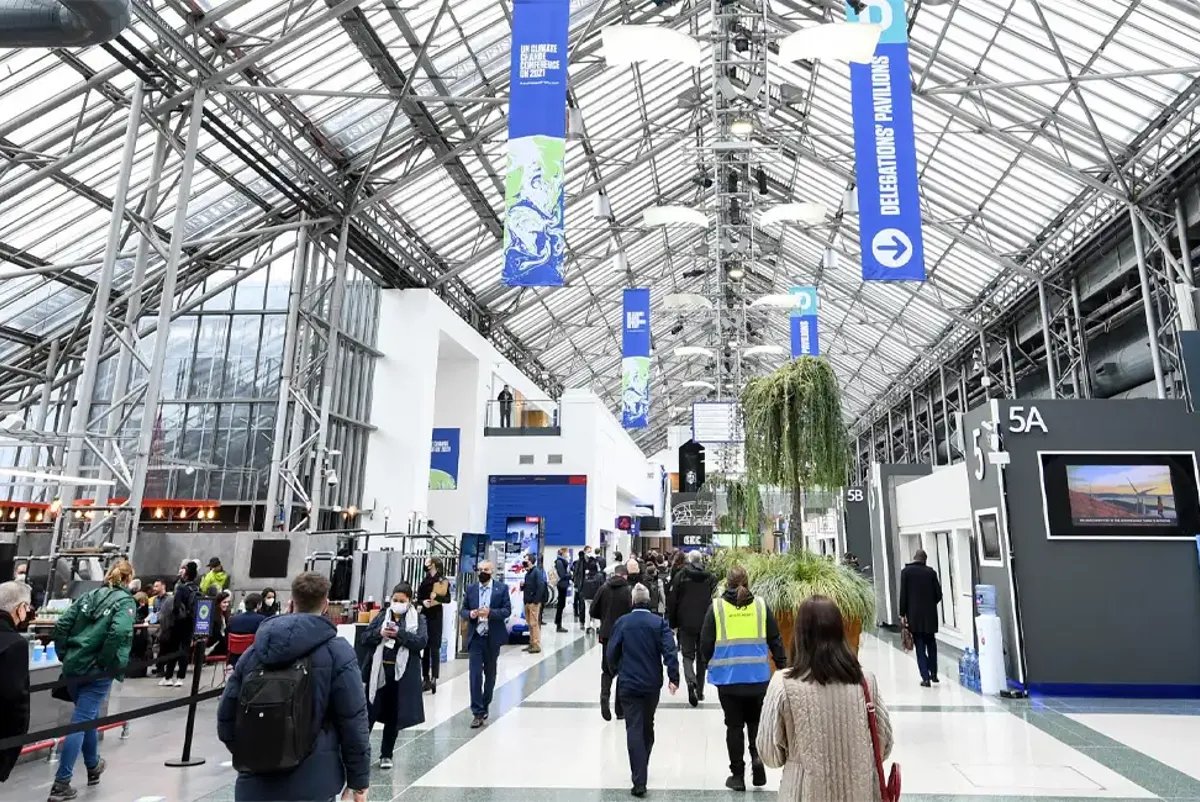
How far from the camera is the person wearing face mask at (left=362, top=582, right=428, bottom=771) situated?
472cm

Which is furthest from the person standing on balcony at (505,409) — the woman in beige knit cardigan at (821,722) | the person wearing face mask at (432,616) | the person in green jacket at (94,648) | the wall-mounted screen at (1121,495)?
the woman in beige knit cardigan at (821,722)

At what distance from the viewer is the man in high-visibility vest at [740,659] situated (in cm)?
439

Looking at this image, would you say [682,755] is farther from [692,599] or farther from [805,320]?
[805,320]

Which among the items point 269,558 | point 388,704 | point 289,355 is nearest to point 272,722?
point 388,704

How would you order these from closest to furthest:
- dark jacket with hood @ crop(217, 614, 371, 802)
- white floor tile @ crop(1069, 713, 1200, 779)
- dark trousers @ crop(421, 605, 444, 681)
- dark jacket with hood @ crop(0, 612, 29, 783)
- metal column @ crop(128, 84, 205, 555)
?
dark jacket with hood @ crop(217, 614, 371, 802) → dark jacket with hood @ crop(0, 612, 29, 783) → white floor tile @ crop(1069, 713, 1200, 779) → dark trousers @ crop(421, 605, 444, 681) → metal column @ crop(128, 84, 205, 555)

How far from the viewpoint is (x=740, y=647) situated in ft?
14.5

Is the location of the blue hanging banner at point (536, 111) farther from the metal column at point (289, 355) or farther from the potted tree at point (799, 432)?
the metal column at point (289, 355)

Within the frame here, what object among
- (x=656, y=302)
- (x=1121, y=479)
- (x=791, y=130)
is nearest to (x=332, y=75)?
(x=791, y=130)

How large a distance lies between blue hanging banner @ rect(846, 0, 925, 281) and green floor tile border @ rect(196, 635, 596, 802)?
19.6 feet

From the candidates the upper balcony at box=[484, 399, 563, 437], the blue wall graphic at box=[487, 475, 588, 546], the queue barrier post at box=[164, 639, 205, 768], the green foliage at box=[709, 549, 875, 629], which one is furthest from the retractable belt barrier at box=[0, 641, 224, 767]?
the upper balcony at box=[484, 399, 563, 437]

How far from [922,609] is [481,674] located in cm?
452

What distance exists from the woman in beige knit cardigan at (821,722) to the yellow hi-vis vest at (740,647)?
6.68 feet

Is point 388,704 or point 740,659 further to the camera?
point 388,704

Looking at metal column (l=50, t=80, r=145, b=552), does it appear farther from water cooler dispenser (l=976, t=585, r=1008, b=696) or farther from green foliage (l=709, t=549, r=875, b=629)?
water cooler dispenser (l=976, t=585, r=1008, b=696)
